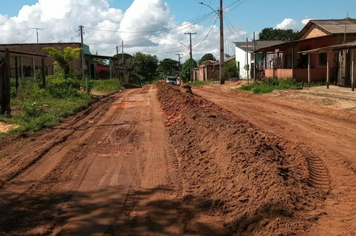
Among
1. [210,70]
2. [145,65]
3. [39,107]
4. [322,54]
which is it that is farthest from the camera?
[145,65]

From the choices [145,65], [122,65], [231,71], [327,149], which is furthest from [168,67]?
[327,149]

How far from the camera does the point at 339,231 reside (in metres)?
4.03

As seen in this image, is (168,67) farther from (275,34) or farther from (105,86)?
(105,86)

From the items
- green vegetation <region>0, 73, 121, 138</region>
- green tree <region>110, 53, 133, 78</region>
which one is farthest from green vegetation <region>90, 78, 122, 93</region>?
green tree <region>110, 53, 133, 78</region>

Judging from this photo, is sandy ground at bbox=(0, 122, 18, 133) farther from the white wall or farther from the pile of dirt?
the white wall

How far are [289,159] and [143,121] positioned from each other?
7.90 m

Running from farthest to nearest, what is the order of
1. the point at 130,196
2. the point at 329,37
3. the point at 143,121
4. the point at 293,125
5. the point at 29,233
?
the point at 329,37 → the point at 143,121 → the point at 293,125 → the point at 130,196 → the point at 29,233

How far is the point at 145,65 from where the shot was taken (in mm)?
86562

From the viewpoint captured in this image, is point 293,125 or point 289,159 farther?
point 293,125

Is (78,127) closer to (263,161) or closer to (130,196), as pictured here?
(130,196)

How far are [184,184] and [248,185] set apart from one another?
4.21ft

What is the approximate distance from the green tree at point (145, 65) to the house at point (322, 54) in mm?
53160

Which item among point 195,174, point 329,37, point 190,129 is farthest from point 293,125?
point 329,37

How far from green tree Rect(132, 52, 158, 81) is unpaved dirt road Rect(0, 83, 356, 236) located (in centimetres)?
7599
